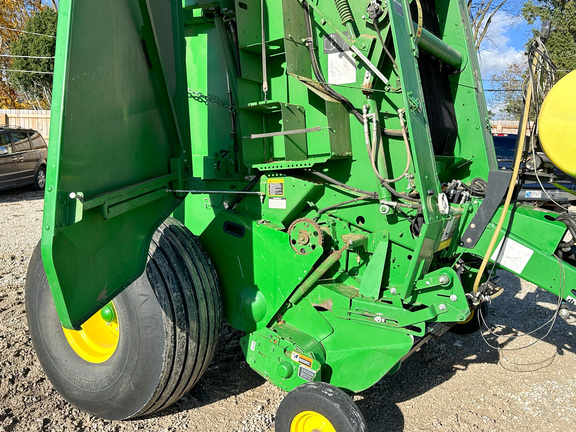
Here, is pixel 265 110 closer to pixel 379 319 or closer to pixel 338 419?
pixel 379 319

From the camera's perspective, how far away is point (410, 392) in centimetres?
346

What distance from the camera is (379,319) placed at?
9.09ft

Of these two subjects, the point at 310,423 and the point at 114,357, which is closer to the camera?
the point at 310,423

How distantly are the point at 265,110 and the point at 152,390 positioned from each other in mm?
1869

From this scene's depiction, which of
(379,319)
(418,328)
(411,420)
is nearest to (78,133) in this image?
(379,319)

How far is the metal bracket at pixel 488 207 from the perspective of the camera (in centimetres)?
271

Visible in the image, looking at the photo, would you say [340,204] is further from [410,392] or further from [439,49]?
[410,392]

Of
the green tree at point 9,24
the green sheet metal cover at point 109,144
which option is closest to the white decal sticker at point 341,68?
the green sheet metal cover at point 109,144

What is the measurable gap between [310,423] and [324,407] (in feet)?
0.62

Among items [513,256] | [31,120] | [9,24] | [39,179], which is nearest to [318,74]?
[513,256]

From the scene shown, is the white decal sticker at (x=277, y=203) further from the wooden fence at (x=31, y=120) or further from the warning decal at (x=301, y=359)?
the wooden fence at (x=31, y=120)

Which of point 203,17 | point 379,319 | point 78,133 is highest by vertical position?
point 203,17

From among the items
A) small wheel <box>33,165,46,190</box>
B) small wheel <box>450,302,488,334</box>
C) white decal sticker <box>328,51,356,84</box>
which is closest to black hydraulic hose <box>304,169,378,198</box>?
white decal sticker <box>328,51,356,84</box>

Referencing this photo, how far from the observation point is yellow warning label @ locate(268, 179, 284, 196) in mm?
3045
